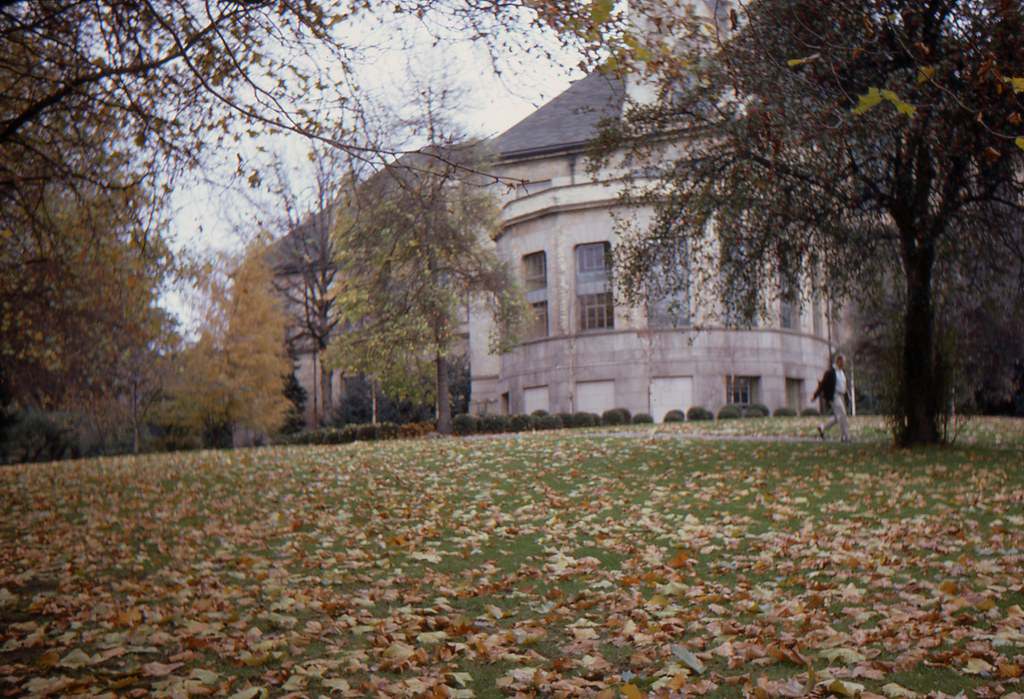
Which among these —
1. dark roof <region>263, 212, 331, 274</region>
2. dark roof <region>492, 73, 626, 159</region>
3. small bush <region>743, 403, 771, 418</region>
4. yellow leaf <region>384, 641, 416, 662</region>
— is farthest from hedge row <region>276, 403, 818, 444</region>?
yellow leaf <region>384, 641, 416, 662</region>

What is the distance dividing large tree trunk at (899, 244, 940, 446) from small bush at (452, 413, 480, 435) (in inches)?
736

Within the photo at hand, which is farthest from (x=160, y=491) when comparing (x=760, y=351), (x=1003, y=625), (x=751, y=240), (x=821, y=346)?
(x=821, y=346)

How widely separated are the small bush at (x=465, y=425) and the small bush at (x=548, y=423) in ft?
7.47

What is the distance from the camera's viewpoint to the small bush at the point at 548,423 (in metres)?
34.6

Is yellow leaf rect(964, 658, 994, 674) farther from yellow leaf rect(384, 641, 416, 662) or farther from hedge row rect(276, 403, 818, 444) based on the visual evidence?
hedge row rect(276, 403, 818, 444)

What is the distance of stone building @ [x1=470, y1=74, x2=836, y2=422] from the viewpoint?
44438mm

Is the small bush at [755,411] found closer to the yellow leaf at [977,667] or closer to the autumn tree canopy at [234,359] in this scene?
the autumn tree canopy at [234,359]

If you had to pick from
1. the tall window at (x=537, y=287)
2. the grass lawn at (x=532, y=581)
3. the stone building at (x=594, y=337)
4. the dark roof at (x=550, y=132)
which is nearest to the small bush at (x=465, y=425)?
the stone building at (x=594, y=337)

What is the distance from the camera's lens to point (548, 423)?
34.8 m

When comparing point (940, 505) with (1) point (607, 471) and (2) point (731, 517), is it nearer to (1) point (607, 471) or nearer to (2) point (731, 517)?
(2) point (731, 517)

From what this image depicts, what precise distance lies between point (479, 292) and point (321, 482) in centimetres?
1793

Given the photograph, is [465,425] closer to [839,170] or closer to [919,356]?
[919,356]

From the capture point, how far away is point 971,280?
713 inches

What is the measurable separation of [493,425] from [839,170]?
21003 mm
